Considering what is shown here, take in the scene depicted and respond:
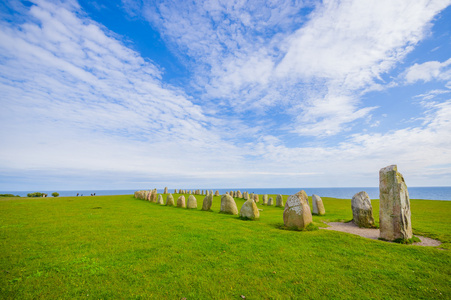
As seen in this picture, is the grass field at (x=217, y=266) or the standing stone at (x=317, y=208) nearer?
the grass field at (x=217, y=266)

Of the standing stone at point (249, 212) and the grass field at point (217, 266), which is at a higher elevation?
the standing stone at point (249, 212)

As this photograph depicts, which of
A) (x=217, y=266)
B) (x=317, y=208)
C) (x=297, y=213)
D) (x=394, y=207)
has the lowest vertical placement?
(x=217, y=266)

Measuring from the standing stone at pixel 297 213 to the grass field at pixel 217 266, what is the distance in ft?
3.33

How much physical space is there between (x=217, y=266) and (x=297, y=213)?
637cm

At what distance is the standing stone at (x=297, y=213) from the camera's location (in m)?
10.9

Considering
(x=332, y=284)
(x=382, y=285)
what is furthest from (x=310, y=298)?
(x=382, y=285)

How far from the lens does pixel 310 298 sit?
4.74 metres

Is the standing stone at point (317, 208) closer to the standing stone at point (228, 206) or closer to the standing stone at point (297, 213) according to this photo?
the standing stone at point (228, 206)

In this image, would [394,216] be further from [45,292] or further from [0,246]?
[0,246]


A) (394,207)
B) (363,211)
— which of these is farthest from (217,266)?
(363,211)

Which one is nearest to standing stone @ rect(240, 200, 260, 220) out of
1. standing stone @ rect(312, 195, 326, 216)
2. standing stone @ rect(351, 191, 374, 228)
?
standing stone @ rect(351, 191, 374, 228)

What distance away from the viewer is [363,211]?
40.6 feet

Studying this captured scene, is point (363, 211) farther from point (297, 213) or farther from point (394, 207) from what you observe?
point (297, 213)

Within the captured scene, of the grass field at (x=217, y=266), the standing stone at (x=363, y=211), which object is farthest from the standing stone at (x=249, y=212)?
the standing stone at (x=363, y=211)
